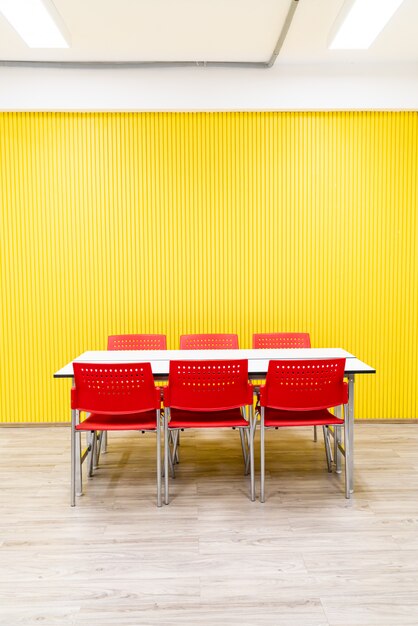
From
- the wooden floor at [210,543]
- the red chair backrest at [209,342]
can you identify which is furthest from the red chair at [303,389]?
the red chair backrest at [209,342]

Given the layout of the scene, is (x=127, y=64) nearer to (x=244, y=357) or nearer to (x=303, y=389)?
(x=244, y=357)

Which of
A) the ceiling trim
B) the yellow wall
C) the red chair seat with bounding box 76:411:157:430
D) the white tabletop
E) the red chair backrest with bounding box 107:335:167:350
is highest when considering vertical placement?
the ceiling trim

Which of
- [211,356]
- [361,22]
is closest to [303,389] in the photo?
[211,356]

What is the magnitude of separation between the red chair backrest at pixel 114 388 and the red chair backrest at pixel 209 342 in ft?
3.84

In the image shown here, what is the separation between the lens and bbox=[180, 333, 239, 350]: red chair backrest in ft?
15.0

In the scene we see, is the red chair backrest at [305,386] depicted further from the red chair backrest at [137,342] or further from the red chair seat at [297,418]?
the red chair backrest at [137,342]

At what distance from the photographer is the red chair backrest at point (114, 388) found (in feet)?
11.0

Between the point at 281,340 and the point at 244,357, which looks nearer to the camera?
the point at 244,357

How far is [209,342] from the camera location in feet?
15.1

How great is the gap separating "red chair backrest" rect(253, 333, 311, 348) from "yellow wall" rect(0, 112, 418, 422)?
0.63 m

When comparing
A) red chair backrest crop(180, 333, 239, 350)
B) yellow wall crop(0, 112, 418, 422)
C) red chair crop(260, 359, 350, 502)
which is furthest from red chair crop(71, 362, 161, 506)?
yellow wall crop(0, 112, 418, 422)

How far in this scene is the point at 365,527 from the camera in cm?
317

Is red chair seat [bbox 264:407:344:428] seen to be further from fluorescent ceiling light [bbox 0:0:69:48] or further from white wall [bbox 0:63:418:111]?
fluorescent ceiling light [bbox 0:0:69:48]

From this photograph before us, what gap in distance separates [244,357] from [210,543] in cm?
152
